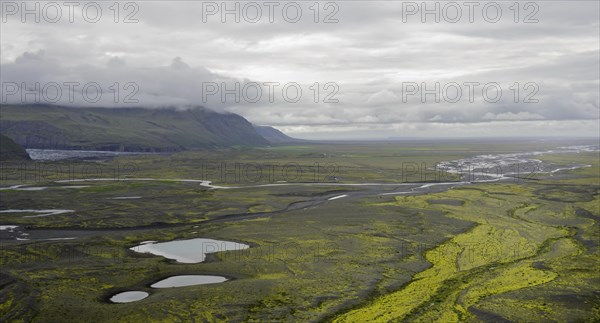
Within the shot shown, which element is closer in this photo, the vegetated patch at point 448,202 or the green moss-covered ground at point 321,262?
the green moss-covered ground at point 321,262

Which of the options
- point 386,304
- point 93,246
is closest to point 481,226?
point 386,304

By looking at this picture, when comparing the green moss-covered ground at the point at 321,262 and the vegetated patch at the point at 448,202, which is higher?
the vegetated patch at the point at 448,202

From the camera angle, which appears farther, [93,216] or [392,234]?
[93,216]

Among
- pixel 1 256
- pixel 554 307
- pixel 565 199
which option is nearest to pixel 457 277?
pixel 554 307

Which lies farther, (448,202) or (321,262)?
(448,202)

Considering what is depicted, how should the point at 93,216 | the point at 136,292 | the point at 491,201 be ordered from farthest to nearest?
the point at 491,201 → the point at 93,216 → the point at 136,292

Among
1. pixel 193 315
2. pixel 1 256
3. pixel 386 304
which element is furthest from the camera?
pixel 1 256

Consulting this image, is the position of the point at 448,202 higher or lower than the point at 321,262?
higher

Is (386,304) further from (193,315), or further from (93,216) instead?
(93,216)

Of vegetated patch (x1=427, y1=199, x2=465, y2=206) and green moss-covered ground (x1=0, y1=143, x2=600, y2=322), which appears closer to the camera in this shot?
green moss-covered ground (x1=0, y1=143, x2=600, y2=322)

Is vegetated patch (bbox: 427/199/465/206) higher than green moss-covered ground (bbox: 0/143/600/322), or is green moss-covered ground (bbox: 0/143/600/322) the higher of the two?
vegetated patch (bbox: 427/199/465/206)
